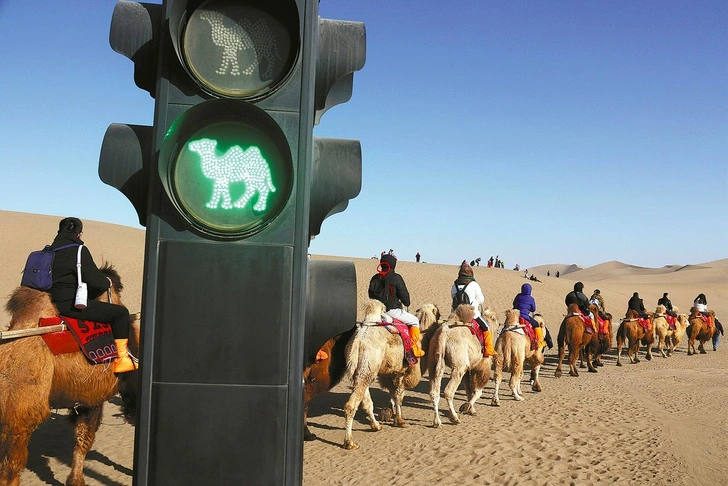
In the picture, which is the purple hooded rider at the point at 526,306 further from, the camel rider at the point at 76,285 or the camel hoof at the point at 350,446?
the camel rider at the point at 76,285

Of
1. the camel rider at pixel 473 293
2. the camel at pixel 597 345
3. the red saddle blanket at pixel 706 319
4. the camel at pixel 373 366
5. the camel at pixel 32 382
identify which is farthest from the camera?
the red saddle blanket at pixel 706 319

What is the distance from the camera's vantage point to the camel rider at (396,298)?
425 inches

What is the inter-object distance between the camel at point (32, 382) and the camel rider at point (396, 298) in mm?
5021

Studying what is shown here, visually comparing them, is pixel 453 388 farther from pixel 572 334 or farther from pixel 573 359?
pixel 573 359

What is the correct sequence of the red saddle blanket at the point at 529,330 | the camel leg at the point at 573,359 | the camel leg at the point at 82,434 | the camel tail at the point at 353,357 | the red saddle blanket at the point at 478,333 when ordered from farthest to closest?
the camel leg at the point at 573,359 < the red saddle blanket at the point at 529,330 < the red saddle blanket at the point at 478,333 < the camel tail at the point at 353,357 < the camel leg at the point at 82,434

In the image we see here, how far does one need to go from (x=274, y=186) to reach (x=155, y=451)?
A: 1134 mm

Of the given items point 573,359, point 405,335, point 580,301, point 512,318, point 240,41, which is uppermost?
point 240,41

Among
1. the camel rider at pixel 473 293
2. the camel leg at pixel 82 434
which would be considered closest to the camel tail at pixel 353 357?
the camel rider at pixel 473 293

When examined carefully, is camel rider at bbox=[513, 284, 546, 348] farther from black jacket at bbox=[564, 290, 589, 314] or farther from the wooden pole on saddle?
the wooden pole on saddle

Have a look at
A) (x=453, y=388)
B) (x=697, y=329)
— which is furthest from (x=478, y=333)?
(x=697, y=329)

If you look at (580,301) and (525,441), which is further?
(580,301)

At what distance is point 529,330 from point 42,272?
36.8 ft

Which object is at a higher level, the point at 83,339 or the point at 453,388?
the point at 83,339

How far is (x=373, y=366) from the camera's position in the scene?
9.84 metres
